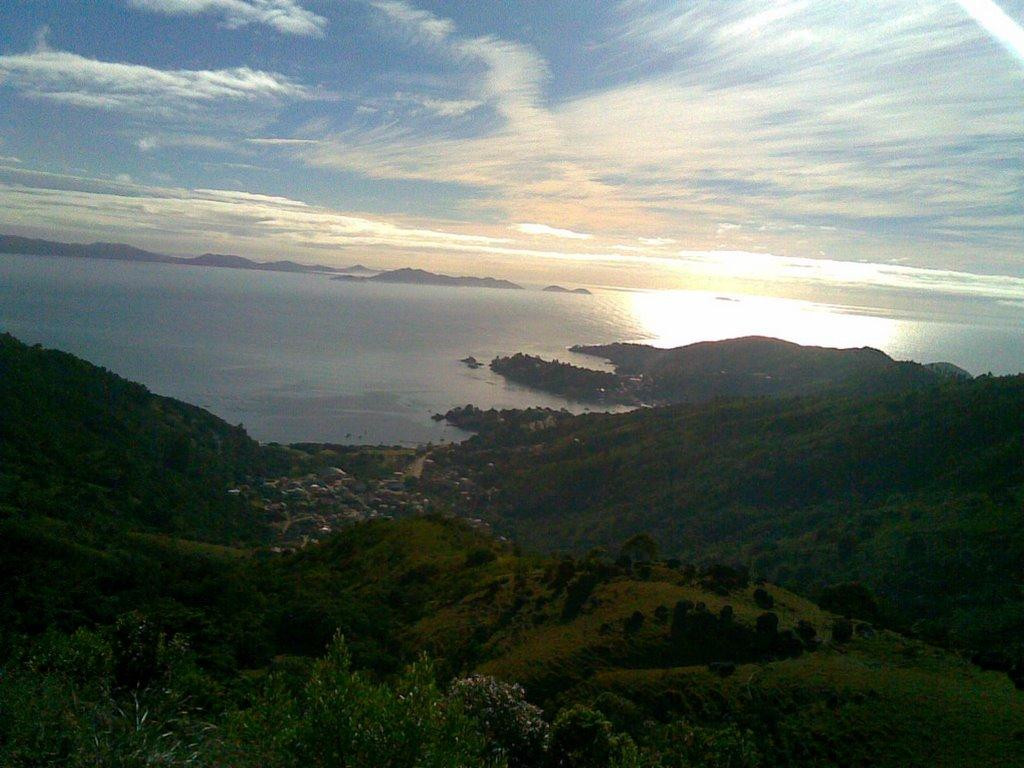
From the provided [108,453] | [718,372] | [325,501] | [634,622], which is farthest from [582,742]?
[718,372]

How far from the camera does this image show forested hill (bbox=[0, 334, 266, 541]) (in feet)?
80.4

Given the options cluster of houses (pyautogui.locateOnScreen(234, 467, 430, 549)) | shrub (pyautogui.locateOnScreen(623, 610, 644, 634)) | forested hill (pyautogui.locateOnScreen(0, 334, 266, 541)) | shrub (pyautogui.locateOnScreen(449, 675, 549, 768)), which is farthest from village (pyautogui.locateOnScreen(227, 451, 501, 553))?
Answer: shrub (pyautogui.locateOnScreen(449, 675, 549, 768))

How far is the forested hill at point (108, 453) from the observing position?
80.4 feet

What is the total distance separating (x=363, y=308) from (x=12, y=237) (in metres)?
96.4

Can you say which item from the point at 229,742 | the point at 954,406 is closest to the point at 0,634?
the point at 229,742

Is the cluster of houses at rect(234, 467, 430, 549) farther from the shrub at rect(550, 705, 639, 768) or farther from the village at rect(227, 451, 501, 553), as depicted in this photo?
the shrub at rect(550, 705, 639, 768)

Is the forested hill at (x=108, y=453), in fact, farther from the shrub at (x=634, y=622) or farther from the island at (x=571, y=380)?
the island at (x=571, y=380)

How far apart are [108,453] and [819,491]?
37.8m

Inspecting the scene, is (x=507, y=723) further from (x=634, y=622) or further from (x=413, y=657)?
(x=413, y=657)

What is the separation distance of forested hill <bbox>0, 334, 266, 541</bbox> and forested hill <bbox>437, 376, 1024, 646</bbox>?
61.7ft

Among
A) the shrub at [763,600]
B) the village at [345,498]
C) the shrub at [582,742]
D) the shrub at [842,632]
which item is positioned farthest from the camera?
the village at [345,498]

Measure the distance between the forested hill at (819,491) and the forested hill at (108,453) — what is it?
18796 millimetres

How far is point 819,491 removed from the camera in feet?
124

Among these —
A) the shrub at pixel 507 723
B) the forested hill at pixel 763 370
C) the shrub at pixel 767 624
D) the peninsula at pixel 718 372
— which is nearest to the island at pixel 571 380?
the peninsula at pixel 718 372
